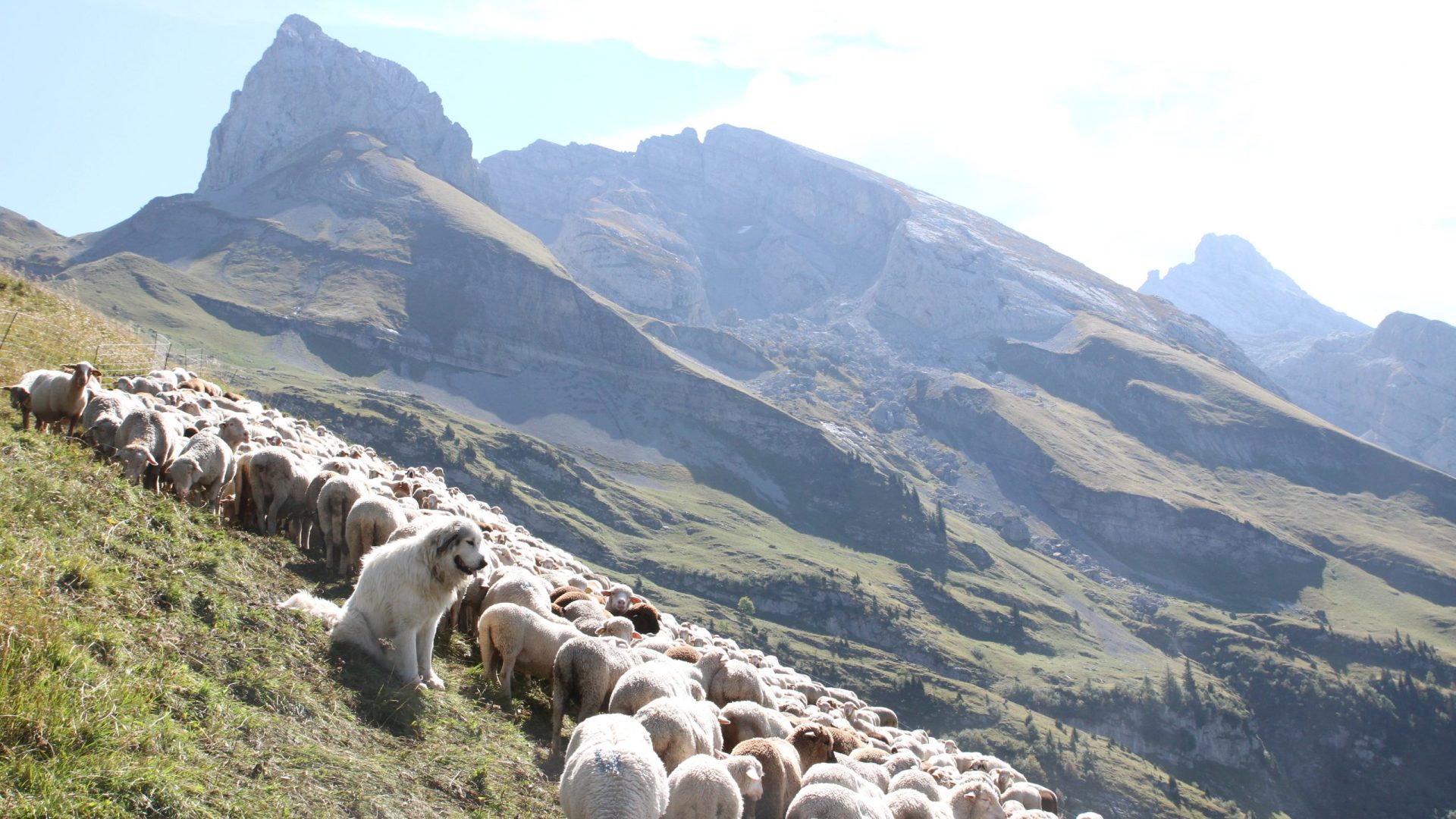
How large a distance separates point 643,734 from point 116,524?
8.33m

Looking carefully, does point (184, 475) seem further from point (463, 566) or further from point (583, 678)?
point (583, 678)

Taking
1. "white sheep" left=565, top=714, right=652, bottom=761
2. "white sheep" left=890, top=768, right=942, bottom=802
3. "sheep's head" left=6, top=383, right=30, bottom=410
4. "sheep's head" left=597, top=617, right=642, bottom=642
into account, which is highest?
"sheep's head" left=6, top=383, right=30, bottom=410

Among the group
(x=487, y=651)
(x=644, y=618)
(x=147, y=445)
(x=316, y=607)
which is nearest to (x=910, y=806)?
(x=487, y=651)

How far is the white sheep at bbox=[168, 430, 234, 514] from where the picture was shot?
19.0 m

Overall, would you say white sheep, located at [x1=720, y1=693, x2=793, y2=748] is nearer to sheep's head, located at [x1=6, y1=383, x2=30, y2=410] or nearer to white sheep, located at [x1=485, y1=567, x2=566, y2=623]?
white sheep, located at [x1=485, y1=567, x2=566, y2=623]

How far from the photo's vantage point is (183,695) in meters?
10.8

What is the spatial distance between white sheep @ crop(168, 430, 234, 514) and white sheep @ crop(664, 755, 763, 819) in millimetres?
11426

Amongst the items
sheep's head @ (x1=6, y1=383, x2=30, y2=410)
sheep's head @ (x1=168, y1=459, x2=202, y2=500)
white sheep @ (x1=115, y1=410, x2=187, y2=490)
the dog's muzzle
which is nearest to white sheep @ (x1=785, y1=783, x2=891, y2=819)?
the dog's muzzle

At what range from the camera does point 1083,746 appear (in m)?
185

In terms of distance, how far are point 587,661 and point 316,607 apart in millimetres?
4404

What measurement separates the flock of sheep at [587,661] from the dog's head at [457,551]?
0.19ft

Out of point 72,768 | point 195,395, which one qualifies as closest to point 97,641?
point 72,768

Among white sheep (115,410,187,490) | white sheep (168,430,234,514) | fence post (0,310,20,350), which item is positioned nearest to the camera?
white sheep (115,410,187,490)

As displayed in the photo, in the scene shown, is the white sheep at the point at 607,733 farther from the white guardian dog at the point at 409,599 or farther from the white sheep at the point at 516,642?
the white sheep at the point at 516,642
